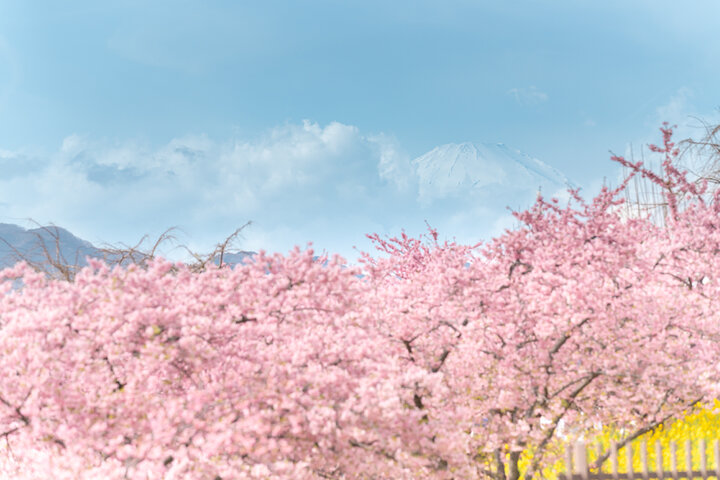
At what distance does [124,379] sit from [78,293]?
3.11 feet

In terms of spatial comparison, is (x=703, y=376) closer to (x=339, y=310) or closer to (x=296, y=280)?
(x=339, y=310)

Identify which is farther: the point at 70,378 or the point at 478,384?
the point at 478,384

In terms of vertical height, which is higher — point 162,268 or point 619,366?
point 162,268

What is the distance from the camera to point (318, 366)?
19.1ft

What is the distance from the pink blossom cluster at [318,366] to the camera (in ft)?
18.5

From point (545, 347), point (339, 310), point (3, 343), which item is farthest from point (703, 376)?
point (3, 343)

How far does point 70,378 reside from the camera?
577 cm

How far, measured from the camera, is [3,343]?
578cm

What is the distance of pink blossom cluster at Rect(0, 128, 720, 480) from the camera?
5.63 metres

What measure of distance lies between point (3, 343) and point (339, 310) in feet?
10.8

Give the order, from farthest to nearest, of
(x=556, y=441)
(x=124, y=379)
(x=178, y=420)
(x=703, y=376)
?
(x=556, y=441) → (x=703, y=376) → (x=124, y=379) → (x=178, y=420)

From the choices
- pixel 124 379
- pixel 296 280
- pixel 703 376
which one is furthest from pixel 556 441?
pixel 124 379

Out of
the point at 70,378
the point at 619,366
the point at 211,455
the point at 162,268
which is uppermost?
the point at 162,268

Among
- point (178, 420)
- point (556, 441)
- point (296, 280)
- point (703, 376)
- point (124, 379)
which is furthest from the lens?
point (556, 441)
